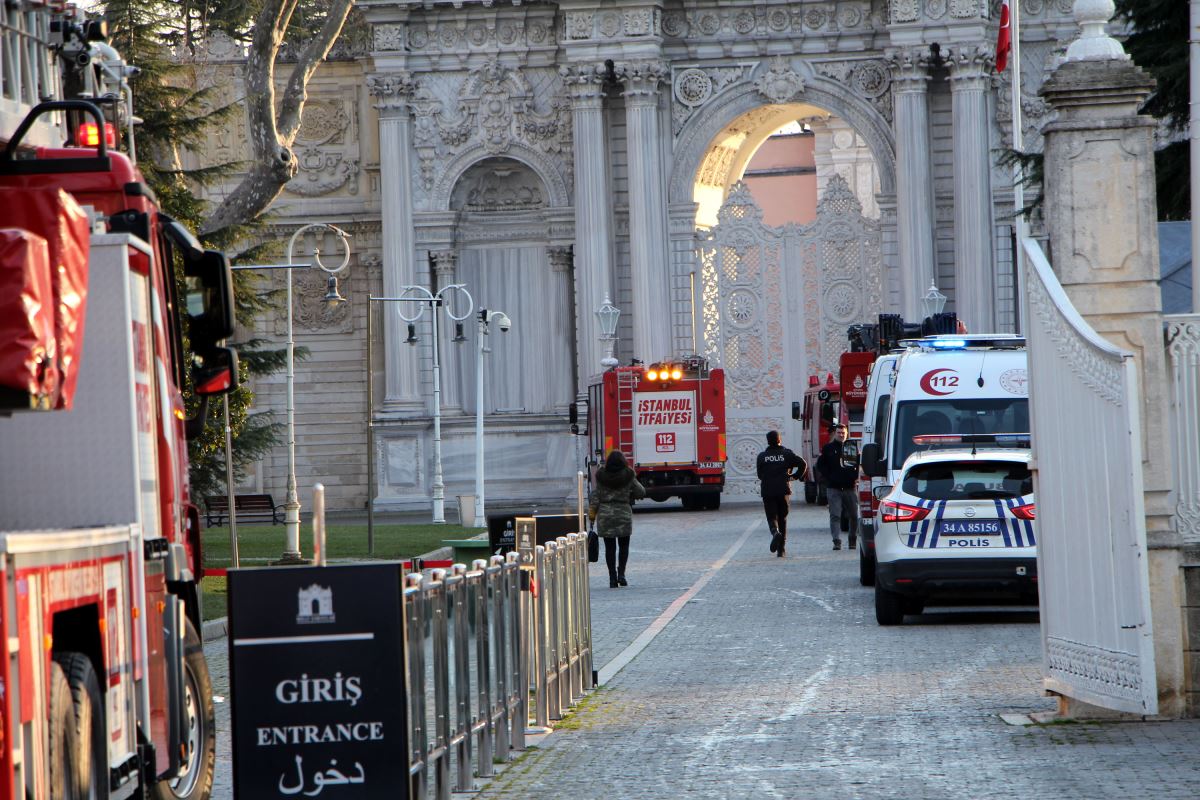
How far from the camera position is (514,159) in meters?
51.4

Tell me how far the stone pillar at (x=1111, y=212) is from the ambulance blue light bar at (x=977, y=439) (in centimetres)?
924

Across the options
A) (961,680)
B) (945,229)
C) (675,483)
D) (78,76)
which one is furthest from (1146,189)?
(945,229)

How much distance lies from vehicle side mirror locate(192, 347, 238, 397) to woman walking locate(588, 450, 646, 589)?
544 inches

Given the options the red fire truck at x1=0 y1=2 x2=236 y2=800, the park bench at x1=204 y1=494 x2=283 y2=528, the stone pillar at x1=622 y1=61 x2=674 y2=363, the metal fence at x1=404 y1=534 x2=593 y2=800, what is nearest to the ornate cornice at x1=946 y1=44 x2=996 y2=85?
the stone pillar at x1=622 y1=61 x2=674 y2=363

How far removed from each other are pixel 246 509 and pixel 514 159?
12203 millimetres

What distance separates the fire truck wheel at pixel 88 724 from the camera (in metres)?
7.49

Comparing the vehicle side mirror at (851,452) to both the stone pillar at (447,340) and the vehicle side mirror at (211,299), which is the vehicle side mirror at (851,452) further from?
the stone pillar at (447,340)

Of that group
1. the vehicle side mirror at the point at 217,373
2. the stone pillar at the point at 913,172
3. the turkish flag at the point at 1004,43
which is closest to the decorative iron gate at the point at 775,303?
the stone pillar at the point at 913,172

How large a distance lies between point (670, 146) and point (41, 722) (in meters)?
44.4

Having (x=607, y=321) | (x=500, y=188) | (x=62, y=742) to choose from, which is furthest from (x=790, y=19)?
(x=62, y=742)

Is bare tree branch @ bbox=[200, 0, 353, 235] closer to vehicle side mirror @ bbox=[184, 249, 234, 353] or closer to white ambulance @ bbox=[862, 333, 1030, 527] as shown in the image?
white ambulance @ bbox=[862, 333, 1030, 527]

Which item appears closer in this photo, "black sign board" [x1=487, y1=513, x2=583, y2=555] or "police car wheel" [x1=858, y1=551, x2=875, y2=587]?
"black sign board" [x1=487, y1=513, x2=583, y2=555]

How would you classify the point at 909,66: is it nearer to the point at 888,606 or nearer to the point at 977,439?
the point at 977,439

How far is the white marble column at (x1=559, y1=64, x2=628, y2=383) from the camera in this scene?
49.7 m
